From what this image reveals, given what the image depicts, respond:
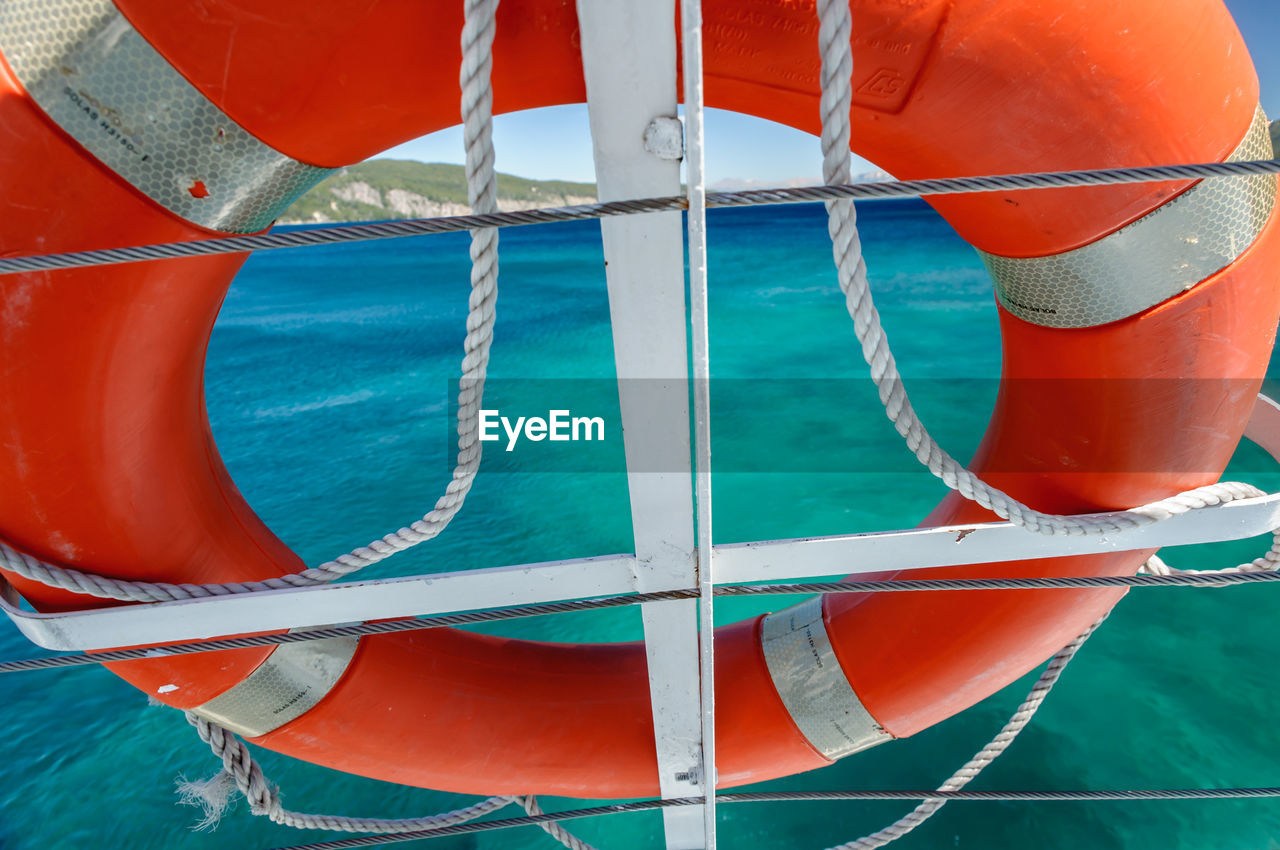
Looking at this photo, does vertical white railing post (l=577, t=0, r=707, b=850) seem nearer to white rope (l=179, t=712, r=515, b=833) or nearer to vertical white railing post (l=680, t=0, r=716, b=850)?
vertical white railing post (l=680, t=0, r=716, b=850)

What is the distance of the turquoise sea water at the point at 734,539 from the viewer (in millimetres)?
1702

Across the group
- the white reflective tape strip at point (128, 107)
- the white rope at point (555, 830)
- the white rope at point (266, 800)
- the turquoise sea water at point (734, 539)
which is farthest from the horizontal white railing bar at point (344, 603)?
the turquoise sea water at point (734, 539)

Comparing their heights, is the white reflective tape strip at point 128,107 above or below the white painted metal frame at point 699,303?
above

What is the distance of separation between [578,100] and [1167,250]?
2.02 ft

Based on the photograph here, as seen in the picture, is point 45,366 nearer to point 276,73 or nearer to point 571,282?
point 276,73

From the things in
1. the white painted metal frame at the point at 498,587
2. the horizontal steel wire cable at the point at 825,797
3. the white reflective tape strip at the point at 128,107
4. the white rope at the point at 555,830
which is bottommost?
the white rope at the point at 555,830

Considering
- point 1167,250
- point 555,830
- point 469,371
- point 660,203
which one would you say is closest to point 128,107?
point 469,371

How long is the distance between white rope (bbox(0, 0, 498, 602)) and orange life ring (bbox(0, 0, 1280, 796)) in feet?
0.16

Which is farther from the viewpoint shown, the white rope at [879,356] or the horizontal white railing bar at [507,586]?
the horizontal white railing bar at [507,586]

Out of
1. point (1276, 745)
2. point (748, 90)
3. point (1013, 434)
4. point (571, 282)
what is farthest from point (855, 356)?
point (571, 282)

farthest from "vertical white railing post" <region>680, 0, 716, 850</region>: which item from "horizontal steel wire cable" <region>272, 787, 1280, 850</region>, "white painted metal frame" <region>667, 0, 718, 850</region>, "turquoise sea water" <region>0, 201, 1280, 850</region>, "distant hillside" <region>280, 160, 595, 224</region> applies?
"distant hillside" <region>280, 160, 595, 224</region>

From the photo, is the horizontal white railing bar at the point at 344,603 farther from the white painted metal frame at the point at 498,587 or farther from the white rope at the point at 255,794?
the white rope at the point at 255,794

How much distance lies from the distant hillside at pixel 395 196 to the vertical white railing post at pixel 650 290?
34.4 metres

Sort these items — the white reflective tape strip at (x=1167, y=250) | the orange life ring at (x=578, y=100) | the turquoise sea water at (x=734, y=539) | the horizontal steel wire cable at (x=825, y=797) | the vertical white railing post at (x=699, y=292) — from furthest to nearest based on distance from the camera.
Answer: the turquoise sea water at (x=734, y=539) < the horizontal steel wire cable at (x=825, y=797) < the white reflective tape strip at (x=1167, y=250) < the orange life ring at (x=578, y=100) < the vertical white railing post at (x=699, y=292)
